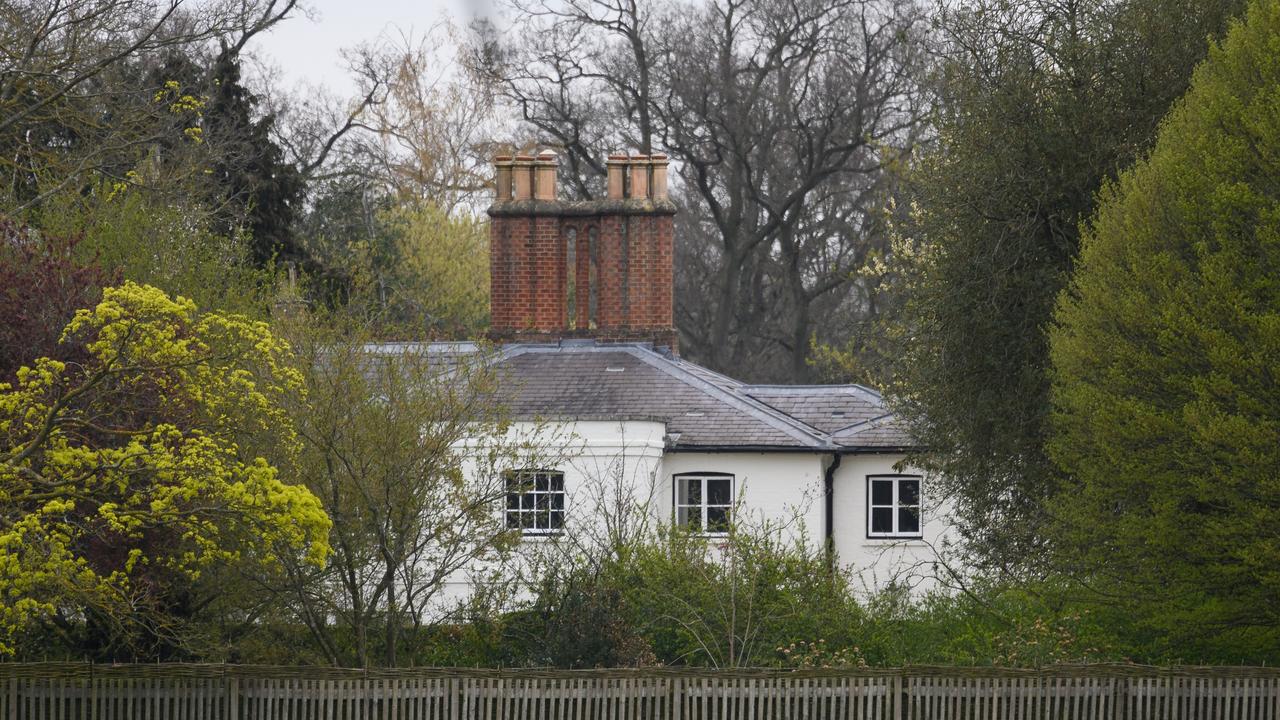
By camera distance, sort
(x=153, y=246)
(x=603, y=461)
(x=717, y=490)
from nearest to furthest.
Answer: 1. (x=153, y=246)
2. (x=603, y=461)
3. (x=717, y=490)

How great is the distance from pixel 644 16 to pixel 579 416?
19.8m

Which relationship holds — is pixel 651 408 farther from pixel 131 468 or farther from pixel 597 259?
pixel 131 468

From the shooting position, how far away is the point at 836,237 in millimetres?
42844

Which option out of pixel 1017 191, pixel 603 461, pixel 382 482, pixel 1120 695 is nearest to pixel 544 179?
pixel 603 461

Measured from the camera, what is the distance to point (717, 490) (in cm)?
2248

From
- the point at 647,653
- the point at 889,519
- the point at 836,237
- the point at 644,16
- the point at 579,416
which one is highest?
the point at 644,16

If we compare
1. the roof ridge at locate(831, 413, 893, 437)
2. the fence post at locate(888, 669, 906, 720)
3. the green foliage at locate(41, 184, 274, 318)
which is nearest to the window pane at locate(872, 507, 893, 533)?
the roof ridge at locate(831, 413, 893, 437)

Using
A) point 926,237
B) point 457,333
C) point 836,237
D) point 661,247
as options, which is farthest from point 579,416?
point 836,237

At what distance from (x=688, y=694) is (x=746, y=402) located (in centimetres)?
913

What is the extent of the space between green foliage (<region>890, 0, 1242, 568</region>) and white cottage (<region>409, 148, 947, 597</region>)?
170 centimetres

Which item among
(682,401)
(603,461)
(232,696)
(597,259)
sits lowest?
(232,696)

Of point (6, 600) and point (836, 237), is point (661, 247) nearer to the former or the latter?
point (6, 600)

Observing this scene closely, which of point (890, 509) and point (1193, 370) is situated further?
point (890, 509)

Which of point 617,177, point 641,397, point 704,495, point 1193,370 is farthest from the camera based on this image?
point 617,177
